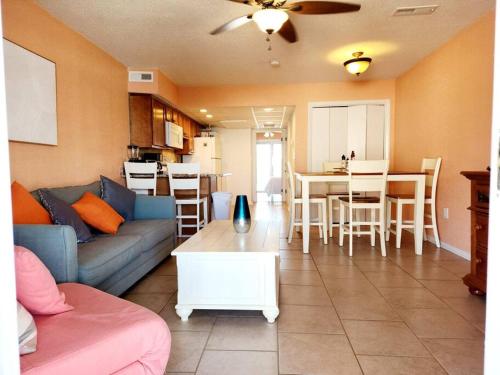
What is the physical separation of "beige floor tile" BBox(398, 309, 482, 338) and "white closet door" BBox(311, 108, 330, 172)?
11.6 ft

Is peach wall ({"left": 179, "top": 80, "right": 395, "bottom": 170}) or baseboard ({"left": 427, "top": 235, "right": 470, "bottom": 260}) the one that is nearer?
baseboard ({"left": 427, "top": 235, "right": 470, "bottom": 260})

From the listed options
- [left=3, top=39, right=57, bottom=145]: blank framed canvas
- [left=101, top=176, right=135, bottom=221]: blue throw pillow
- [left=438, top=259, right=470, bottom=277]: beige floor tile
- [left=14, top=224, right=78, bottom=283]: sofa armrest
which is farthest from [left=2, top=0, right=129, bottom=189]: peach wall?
[left=438, top=259, right=470, bottom=277]: beige floor tile

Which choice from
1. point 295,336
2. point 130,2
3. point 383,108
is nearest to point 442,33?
point 383,108

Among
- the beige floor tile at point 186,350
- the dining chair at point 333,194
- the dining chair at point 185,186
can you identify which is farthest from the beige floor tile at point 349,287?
the dining chair at point 185,186

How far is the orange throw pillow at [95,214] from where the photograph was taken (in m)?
2.52

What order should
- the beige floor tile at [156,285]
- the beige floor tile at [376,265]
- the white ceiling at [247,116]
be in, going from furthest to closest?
the white ceiling at [247,116] → the beige floor tile at [376,265] → the beige floor tile at [156,285]

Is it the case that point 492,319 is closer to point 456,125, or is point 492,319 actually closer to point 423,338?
point 423,338

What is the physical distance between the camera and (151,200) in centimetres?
339

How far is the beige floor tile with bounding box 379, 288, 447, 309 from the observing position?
214 centimetres

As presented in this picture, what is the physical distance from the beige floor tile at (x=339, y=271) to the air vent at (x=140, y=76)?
337cm

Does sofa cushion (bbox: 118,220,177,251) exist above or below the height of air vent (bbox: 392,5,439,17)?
below

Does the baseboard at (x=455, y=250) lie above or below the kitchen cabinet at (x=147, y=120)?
below

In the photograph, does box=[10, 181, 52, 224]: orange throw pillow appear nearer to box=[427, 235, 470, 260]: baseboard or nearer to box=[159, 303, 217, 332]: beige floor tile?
box=[159, 303, 217, 332]: beige floor tile

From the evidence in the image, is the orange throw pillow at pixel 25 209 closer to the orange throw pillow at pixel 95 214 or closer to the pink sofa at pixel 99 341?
the orange throw pillow at pixel 95 214
